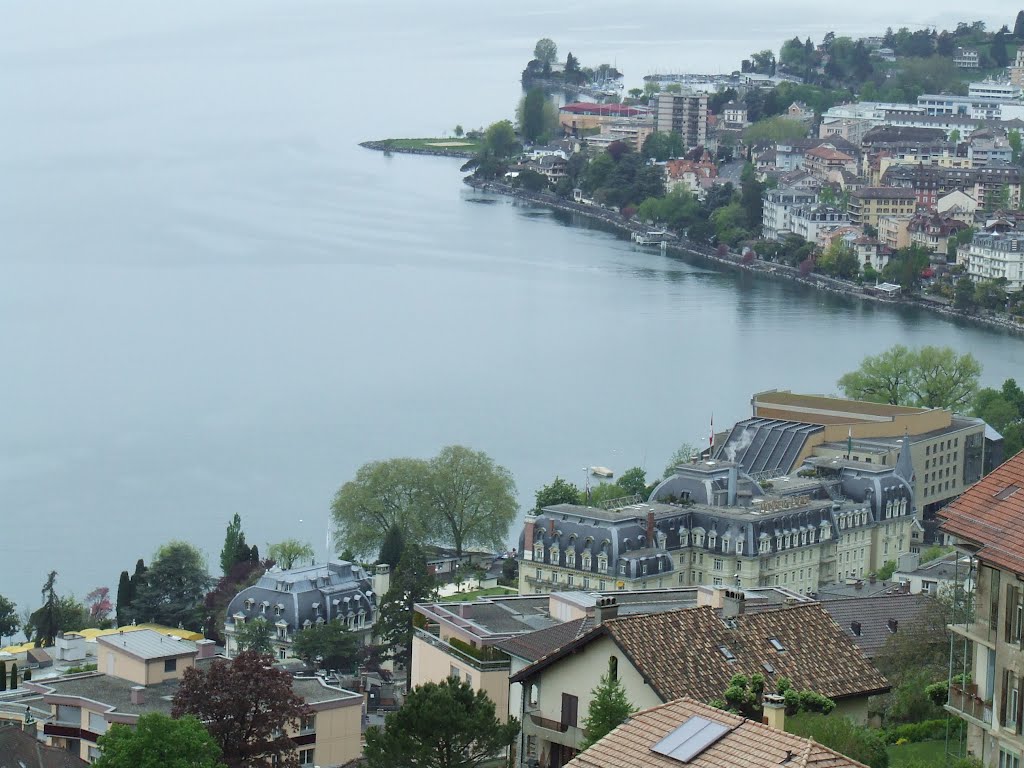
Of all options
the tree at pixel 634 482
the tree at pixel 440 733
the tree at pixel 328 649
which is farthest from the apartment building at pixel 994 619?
the tree at pixel 634 482

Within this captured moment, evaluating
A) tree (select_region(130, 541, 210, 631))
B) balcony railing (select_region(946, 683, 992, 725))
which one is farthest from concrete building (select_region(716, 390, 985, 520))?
balcony railing (select_region(946, 683, 992, 725))

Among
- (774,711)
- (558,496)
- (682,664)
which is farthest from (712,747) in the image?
(558,496)

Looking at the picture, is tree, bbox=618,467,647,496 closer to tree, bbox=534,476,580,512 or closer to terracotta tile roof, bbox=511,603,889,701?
tree, bbox=534,476,580,512

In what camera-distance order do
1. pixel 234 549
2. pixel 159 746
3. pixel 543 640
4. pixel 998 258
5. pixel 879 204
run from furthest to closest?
pixel 879 204 < pixel 998 258 < pixel 234 549 < pixel 159 746 < pixel 543 640

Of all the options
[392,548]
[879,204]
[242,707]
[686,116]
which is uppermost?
[242,707]

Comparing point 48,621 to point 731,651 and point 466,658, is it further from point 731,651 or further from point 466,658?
point 731,651

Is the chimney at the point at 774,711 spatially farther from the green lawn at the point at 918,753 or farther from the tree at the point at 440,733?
the tree at the point at 440,733
